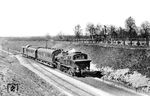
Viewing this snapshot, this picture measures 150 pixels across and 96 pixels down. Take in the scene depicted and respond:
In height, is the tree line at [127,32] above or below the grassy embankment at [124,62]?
above

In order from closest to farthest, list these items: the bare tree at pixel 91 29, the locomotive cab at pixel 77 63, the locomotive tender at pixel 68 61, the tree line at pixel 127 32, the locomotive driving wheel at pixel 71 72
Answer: the locomotive cab at pixel 77 63 → the locomotive tender at pixel 68 61 → the locomotive driving wheel at pixel 71 72 → the tree line at pixel 127 32 → the bare tree at pixel 91 29

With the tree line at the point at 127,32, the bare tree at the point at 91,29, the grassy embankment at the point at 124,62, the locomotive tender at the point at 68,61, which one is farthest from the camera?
the bare tree at the point at 91,29

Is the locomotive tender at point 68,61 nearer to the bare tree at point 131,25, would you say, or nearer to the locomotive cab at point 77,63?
the locomotive cab at point 77,63

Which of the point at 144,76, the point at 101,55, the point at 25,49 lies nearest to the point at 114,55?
the point at 101,55

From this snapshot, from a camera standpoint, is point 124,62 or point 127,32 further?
point 127,32

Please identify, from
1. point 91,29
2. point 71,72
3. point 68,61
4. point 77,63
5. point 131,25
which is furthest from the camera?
point 91,29

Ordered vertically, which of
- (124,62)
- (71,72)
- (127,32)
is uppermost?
(127,32)

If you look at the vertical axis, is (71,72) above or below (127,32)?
below

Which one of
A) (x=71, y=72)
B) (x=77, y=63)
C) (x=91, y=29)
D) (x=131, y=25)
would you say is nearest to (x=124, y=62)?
(x=77, y=63)

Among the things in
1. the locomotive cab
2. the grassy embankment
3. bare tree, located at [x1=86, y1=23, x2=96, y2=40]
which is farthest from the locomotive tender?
bare tree, located at [x1=86, y1=23, x2=96, y2=40]

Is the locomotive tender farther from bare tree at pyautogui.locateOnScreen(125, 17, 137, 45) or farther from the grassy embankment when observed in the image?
bare tree at pyautogui.locateOnScreen(125, 17, 137, 45)

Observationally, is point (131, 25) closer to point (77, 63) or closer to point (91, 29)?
point (91, 29)

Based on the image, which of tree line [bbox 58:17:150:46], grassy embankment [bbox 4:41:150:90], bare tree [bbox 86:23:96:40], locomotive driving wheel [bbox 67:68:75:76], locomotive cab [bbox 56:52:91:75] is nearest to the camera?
grassy embankment [bbox 4:41:150:90]

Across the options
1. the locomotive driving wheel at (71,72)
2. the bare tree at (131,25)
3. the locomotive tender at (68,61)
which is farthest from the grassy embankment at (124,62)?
the bare tree at (131,25)
